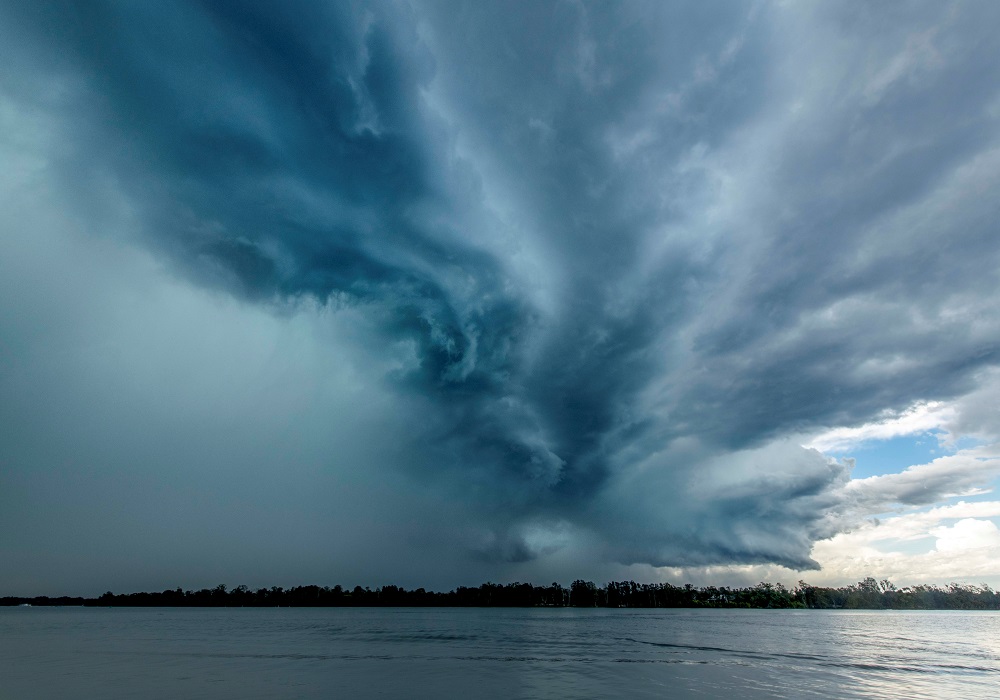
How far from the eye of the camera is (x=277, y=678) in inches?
1816

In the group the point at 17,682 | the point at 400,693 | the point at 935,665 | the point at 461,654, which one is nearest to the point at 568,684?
the point at 400,693

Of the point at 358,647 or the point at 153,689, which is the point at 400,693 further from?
the point at 358,647

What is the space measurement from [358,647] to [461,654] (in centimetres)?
1870

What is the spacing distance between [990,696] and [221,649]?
273 ft

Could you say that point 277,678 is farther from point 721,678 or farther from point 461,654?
point 721,678

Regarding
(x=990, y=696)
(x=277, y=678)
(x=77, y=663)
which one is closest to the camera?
(x=990, y=696)

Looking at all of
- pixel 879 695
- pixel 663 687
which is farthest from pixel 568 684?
pixel 879 695

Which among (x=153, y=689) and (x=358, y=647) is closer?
(x=153, y=689)

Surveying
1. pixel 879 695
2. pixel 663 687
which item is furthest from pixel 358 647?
pixel 879 695

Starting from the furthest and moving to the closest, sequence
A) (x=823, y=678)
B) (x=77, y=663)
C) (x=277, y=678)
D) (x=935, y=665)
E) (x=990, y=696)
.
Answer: (x=935, y=665)
(x=77, y=663)
(x=823, y=678)
(x=277, y=678)
(x=990, y=696)

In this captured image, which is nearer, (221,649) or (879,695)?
(879,695)

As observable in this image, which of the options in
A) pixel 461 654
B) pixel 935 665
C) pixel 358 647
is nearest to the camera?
pixel 935 665

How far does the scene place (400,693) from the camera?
3947 cm

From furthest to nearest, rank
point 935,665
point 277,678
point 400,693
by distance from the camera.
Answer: point 935,665 → point 277,678 → point 400,693
